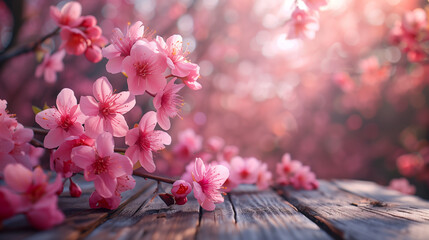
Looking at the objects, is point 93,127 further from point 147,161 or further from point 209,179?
point 209,179

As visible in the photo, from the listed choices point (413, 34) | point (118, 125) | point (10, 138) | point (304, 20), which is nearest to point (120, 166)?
point (118, 125)

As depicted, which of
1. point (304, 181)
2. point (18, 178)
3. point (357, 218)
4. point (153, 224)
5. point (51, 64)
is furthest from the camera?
point (51, 64)

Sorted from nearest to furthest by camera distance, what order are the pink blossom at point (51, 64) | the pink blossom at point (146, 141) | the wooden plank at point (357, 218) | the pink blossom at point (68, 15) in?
the wooden plank at point (357, 218)
the pink blossom at point (146, 141)
the pink blossom at point (68, 15)
the pink blossom at point (51, 64)

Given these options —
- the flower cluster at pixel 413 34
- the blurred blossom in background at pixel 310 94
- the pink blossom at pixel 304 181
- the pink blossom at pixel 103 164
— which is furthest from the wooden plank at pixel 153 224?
the blurred blossom in background at pixel 310 94

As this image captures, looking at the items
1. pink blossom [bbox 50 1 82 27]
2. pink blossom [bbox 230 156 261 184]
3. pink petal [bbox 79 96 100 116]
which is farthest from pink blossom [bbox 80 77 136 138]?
pink blossom [bbox 230 156 261 184]

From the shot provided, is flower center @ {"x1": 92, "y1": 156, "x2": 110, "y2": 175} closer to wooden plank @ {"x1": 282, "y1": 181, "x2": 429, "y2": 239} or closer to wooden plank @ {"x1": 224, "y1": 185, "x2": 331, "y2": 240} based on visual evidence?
wooden plank @ {"x1": 224, "y1": 185, "x2": 331, "y2": 240}

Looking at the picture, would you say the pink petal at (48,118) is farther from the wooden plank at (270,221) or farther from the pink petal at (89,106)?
the wooden plank at (270,221)
